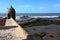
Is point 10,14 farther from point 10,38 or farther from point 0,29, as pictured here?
point 10,38

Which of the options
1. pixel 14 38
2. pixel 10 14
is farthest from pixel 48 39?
pixel 14 38

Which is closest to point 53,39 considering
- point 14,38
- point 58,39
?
point 58,39

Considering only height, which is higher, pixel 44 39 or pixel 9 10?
pixel 9 10

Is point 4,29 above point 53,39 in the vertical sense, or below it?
above

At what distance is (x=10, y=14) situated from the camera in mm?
17266

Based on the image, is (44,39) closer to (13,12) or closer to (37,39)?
(37,39)

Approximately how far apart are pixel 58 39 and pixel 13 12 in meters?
10.1

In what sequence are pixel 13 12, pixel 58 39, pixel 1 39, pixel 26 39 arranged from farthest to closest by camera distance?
pixel 58 39, pixel 13 12, pixel 1 39, pixel 26 39

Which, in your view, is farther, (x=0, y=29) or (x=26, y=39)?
(x=0, y=29)

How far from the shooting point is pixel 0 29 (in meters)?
9.38

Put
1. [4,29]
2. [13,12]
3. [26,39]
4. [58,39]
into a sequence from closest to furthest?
[26,39] < [4,29] < [13,12] < [58,39]

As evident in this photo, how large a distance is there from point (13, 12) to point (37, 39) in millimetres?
8798

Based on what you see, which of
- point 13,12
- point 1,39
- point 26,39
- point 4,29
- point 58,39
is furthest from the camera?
point 58,39

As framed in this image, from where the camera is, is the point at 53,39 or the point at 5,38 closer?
the point at 5,38
